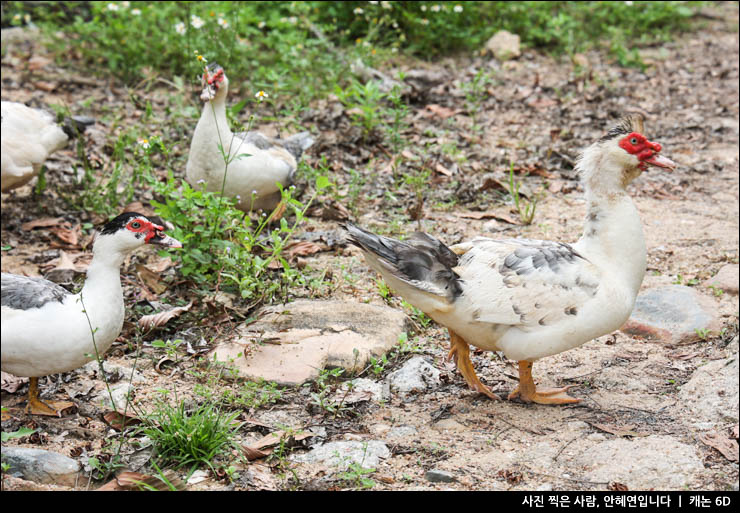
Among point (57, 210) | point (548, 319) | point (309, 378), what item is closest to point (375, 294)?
point (309, 378)

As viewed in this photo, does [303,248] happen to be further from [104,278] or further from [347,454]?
[347,454]

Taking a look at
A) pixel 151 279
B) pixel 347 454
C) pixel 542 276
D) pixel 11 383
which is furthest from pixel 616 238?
pixel 11 383

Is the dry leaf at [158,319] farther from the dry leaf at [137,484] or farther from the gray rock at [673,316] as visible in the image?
the gray rock at [673,316]

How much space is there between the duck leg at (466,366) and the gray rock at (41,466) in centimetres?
198

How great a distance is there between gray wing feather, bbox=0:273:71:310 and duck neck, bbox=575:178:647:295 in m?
2.65

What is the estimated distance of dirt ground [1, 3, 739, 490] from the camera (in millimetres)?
3816

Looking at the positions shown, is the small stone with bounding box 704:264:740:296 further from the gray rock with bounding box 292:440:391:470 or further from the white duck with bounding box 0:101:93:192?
the white duck with bounding box 0:101:93:192

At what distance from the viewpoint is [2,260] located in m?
5.70

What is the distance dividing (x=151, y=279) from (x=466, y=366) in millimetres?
2278

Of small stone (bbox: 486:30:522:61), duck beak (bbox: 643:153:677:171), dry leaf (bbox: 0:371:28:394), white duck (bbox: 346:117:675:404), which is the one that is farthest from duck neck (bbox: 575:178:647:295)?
small stone (bbox: 486:30:522:61)

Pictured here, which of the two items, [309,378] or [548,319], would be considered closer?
[548,319]

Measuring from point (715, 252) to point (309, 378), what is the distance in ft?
10.5

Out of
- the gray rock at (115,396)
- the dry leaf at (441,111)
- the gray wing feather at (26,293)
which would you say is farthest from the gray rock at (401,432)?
the dry leaf at (441,111)
